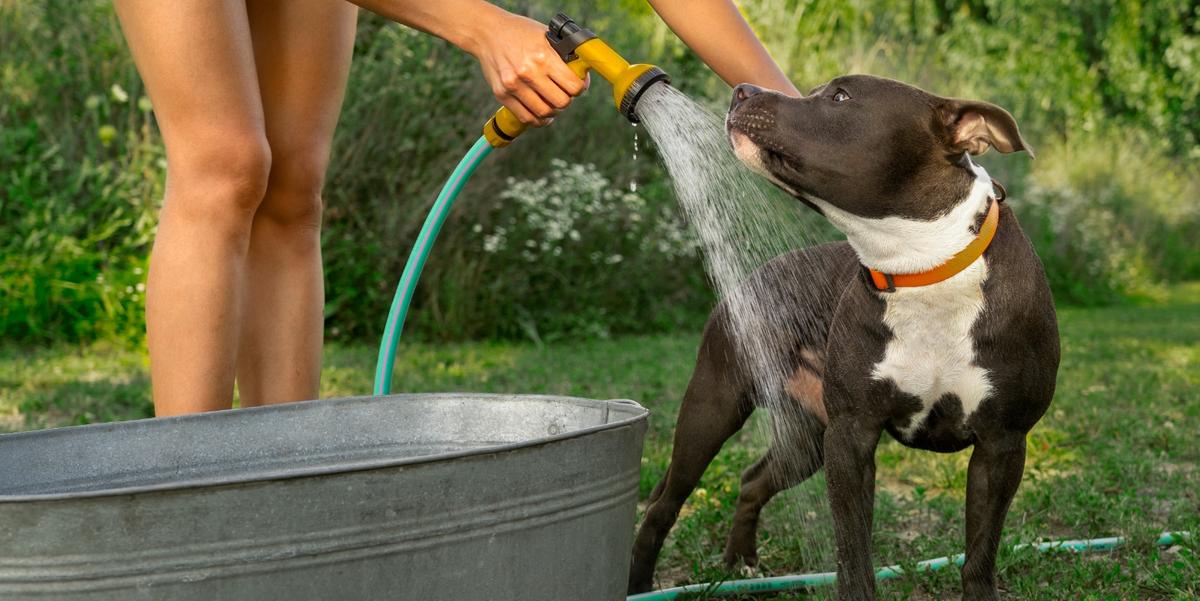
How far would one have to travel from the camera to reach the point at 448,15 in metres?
2.14

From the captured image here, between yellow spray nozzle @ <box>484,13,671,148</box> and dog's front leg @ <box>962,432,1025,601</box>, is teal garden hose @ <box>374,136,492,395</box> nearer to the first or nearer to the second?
yellow spray nozzle @ <box>484,13,671,148</box>

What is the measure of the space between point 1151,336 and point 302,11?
744 cm

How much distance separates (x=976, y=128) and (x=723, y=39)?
59 centimetres

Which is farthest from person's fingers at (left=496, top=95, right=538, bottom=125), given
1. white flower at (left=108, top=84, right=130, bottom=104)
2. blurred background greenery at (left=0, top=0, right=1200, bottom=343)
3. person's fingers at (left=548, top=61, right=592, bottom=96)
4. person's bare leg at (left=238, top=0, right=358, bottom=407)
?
white flower at (left=108, top=84, right=130, bottom=104)

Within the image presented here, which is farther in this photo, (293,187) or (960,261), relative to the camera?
(293,187)

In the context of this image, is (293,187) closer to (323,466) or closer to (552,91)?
(552,91)

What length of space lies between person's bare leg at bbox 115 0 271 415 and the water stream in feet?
2.64

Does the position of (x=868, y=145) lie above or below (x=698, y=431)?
above

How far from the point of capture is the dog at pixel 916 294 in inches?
88.5

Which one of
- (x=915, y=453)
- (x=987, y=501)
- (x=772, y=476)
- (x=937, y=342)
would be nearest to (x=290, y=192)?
(x=772, y=476)

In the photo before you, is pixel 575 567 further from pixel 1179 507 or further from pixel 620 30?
pixel 620 30

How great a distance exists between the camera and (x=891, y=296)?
232 cm

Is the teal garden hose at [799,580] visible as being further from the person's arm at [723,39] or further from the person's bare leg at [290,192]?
the person's arm at [723,39]

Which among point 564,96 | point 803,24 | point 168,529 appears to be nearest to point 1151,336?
point 803,24
